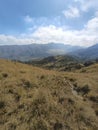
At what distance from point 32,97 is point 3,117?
2.46m

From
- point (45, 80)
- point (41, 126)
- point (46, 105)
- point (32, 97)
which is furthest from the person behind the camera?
point (45, 80)

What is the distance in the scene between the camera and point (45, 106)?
10922 mm

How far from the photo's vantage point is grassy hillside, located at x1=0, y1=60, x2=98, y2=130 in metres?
9.84

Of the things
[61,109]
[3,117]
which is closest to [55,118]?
[61,109]

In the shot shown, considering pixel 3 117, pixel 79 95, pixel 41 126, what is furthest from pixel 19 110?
pixel 79 95

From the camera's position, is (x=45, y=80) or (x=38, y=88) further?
(x=45, y=80)

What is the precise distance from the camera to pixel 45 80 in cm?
1569

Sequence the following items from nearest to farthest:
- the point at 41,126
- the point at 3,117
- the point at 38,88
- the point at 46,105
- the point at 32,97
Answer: the point at 41,126, the point at 3,117, the point at 46,105, the point at 32,97, the point at 38,88

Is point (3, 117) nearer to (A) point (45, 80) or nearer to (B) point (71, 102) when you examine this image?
(B) point (71, 102)

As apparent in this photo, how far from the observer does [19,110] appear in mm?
10750

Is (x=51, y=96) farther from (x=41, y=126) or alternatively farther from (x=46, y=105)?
(x=41, y=126)

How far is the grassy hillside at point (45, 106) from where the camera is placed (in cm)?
984

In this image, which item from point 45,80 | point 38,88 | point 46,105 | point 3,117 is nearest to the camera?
point 3,117

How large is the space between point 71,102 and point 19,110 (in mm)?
3427
